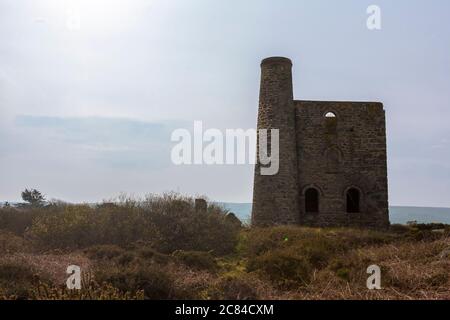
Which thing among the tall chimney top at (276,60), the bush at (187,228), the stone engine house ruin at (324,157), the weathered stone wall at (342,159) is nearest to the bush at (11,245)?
the bush at (187,228)

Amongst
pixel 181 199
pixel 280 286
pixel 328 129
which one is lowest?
pixel 280 286

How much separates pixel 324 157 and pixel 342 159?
906 millimetres

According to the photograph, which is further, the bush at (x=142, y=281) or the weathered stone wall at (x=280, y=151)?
the weathered stone wall at (x=280, y=151)

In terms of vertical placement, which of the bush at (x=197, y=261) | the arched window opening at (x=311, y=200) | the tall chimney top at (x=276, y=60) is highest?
the tall chimney top at (x=276, y=60)

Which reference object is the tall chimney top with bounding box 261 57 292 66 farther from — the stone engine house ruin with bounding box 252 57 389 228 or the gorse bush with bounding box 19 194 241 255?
the gorse bush with bounding box 19 194 241 255

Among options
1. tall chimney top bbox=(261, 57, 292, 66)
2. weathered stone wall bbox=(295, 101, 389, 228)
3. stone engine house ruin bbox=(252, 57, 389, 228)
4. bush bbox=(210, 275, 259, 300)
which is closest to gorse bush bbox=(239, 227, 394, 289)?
bush bbox=(210, 275, 259, 300)

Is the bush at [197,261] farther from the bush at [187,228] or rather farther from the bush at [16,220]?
the bush at [16,220]

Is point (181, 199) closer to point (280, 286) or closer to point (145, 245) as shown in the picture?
point (145, 245)

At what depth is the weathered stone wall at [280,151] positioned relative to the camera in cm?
1873

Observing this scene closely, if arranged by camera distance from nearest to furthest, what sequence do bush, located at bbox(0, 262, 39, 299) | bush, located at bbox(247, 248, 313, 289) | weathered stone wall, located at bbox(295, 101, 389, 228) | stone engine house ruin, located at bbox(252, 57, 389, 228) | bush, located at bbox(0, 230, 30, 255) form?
bush, located at bbox(0, 262, 39, 299), bush, located at bbox(247, 248, 313, 289), bush, located at bbox(0, 230, 30, 255), stone engine house ruin, located at bbox(252, 57, 389, 228), weathered stone wall, located at bbox(295, 101, 389, 228)

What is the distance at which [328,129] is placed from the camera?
66.9 feet

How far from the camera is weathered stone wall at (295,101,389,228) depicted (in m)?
19.8
